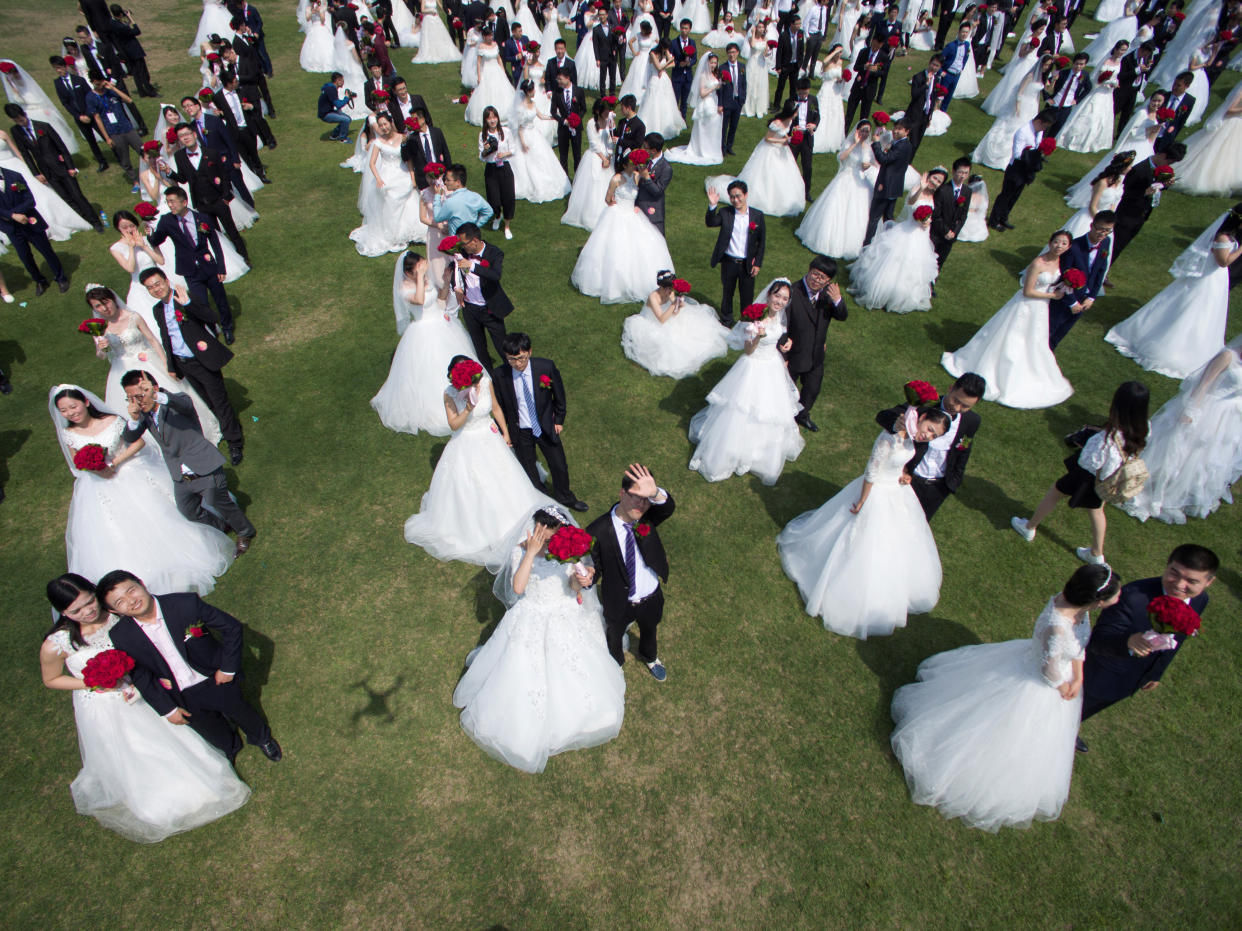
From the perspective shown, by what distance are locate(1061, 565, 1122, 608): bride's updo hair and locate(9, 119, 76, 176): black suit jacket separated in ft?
54.5

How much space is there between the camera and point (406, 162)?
1155 centimetres

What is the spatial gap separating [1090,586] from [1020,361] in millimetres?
5913

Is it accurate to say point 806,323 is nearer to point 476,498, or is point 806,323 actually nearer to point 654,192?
point 654,192

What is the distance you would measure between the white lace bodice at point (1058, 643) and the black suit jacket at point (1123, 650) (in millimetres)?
388

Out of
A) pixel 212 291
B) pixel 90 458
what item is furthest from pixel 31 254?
pixel 90 458

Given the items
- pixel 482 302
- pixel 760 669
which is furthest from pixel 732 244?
pixel 760 669

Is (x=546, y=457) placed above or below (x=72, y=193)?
below

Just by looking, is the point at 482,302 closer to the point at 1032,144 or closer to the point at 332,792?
the point at 332,792

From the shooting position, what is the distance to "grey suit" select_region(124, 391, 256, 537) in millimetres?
6113

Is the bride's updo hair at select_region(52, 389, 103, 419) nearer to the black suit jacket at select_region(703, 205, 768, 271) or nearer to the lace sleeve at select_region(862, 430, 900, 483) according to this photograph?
the lace sleeve at select_region(862, 430, 900, 483)

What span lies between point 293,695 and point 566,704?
8.54 feet

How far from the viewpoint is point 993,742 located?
15.1 ft

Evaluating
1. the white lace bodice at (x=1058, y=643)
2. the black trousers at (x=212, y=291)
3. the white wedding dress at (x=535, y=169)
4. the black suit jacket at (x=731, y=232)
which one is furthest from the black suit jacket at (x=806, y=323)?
the white wedding dress at (x=535, y=169)

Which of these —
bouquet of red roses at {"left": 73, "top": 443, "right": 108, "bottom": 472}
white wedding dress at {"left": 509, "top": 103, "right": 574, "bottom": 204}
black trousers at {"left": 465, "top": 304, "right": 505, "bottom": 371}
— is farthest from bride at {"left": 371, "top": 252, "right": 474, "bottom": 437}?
white wedding dress at {"left": 509, "top": 103, "right": 574, "bottom": 204}
